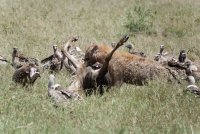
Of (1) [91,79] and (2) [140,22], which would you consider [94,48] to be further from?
(2) [140,22]

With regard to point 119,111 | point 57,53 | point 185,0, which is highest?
point 119,111

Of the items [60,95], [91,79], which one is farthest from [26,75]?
[60,95]

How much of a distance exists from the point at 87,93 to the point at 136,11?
1459cm

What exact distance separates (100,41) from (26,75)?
28.4ft

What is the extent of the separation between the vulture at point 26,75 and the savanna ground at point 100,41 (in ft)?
0.50

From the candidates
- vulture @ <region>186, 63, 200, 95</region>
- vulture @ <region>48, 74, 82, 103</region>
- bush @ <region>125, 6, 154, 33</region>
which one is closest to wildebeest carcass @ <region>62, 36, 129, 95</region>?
vulture @ <region>48, 74, 82, 103</region>

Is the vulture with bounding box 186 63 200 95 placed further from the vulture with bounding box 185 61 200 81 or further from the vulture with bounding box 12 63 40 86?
the vulture with bounding box 12 63 40 86

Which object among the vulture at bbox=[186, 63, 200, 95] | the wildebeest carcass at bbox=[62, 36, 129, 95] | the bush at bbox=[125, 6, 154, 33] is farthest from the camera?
the bush at bbox=[125, 6, 154, 33]

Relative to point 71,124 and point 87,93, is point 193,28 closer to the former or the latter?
point 87,93

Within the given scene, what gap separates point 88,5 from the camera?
2578 cm

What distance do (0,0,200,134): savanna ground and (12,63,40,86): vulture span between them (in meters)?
0.15

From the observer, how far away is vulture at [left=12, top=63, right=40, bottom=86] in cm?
948

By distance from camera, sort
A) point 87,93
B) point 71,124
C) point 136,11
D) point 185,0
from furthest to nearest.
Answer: point 185,0, point 136,11, point 87,93, point 71,124

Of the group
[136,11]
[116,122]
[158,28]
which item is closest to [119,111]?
[116,122]
